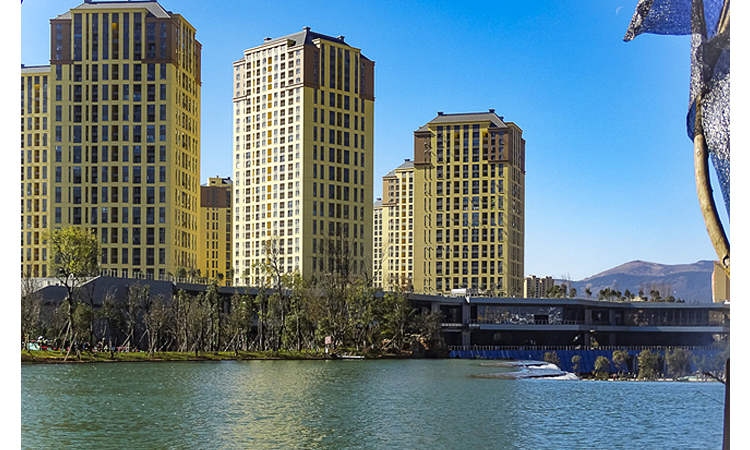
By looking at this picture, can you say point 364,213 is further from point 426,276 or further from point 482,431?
point 482,431

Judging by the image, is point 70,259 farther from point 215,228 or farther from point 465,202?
point 215,228

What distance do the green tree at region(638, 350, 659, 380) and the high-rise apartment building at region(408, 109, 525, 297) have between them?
27.2ft

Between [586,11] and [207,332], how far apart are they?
48.4ft

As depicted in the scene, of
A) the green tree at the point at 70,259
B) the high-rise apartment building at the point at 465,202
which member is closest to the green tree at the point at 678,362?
the high-rise apartment building at the point at 465,202

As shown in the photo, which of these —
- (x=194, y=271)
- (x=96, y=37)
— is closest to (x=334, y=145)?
(x=194, y=271)

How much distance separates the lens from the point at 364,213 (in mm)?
24281

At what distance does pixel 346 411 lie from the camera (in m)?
11.9

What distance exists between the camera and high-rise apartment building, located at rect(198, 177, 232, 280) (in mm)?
41250

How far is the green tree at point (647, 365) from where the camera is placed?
65.9 ft

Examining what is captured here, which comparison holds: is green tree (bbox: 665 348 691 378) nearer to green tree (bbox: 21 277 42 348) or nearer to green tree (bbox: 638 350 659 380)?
green tree (bbox: 638 350 659 380)

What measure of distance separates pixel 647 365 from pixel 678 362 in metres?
1.35

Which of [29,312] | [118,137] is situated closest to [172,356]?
[29,312]

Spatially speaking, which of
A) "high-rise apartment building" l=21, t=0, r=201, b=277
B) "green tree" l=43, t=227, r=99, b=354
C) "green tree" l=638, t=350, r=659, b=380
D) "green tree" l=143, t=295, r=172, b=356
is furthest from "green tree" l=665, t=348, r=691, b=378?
"high-rise apartment building" l=21, t=0, r=201, b=277

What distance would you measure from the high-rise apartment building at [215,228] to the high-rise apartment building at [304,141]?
15.3 m
